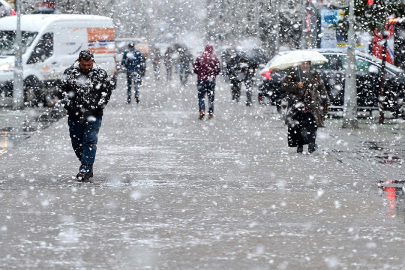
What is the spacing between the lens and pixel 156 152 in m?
13.0

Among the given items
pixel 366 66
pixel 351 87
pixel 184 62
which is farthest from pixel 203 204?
pixel 184 62

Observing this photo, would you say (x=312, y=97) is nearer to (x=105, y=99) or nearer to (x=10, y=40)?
(x=105, y=99)

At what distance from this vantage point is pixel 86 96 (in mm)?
10164

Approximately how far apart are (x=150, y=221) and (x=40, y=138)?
781 centimetres

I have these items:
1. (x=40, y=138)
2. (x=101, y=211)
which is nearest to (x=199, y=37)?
(x=40, y=138)

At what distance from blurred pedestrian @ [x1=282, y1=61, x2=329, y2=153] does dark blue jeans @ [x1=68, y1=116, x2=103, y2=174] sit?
3.98m

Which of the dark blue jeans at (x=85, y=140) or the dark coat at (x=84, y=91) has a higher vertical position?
the dark coat at (x=84, y=91)

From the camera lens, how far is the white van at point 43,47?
23.0 meters

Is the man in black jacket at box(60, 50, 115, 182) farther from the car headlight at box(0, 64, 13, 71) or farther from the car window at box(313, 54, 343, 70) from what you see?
the car headlight at box(0, 64, 13, 71)

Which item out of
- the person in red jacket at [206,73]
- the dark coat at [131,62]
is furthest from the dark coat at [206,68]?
the dark coat at [131,62]

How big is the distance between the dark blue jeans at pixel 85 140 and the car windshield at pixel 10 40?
529 inches

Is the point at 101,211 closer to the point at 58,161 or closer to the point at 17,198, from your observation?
the point at 17,198

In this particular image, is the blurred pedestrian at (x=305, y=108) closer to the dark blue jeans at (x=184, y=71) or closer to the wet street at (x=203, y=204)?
the wet street at (x=203, y=204)

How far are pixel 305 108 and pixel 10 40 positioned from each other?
12.8m
